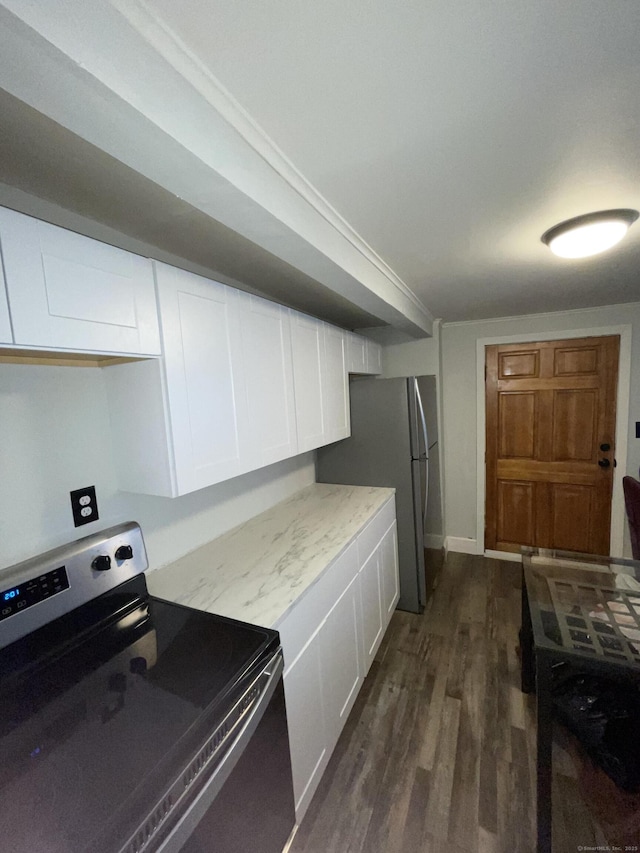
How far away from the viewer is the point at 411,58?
634 millimetres

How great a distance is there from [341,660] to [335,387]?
1473mm

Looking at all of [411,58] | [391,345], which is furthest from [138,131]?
[391,345]

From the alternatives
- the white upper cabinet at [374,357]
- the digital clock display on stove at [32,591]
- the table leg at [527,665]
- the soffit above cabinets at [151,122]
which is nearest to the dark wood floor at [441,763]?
the table leg at [527,665]

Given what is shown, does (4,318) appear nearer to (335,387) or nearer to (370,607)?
(335,387)

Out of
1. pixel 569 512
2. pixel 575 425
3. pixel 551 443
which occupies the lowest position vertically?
pixel 569 512

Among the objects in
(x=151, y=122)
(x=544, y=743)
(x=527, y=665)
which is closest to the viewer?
(x=151, y=122)

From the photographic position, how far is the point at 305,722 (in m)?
1.31

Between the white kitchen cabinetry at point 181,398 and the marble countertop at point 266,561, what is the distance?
426mm

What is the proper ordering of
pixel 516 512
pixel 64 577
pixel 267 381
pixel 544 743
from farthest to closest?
pixel 516 512, pixel 267 381, pixel 544 743, pixel 64 577

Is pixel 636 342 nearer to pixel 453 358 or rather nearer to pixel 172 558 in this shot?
pixel 453 358

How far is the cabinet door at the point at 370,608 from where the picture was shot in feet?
6.26

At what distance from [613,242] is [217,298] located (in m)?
1.53

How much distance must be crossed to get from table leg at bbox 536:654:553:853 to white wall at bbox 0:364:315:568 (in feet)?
4.97

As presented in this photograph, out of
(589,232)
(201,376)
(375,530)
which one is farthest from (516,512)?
(201,376)
